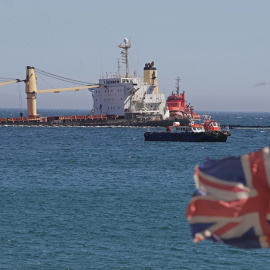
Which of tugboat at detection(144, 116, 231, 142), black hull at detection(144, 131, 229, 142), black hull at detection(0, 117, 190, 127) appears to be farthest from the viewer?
black hull at detection(0, 117, 190, 127)

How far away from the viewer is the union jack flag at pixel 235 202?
671cm

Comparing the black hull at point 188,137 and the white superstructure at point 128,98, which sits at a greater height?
the white superstructure at point 128,98

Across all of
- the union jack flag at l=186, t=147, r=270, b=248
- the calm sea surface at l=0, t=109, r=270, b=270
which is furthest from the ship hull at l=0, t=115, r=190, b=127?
the union jack flag at l=186, t=147, r=270, b=248

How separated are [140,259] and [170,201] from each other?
40.4ft

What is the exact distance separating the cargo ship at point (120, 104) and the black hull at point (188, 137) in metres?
26.7

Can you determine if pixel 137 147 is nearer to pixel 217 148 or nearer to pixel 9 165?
pixel 217 148

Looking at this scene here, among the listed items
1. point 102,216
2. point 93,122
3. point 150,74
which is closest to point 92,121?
point 93,122

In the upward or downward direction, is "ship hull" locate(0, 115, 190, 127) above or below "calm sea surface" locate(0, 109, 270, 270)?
above

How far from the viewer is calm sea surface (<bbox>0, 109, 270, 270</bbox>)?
73.3ft

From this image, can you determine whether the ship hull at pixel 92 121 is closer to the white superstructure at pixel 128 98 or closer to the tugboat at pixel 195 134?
the white superstructure at pixel 128 98

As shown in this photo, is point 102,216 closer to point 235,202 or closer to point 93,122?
point 235,202

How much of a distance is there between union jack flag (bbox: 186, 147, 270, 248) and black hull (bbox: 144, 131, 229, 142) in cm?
7811

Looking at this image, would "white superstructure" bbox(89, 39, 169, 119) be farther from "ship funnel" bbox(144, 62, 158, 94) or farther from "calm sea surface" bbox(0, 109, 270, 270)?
"calm sea surface" bbox(0, 109, 270, 270)

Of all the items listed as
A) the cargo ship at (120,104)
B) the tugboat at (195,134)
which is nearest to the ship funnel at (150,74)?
the cargo ship at (120,104)
